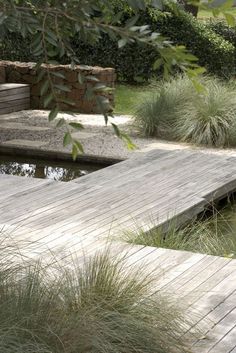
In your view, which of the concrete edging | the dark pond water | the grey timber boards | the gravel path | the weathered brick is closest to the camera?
the dark pond water

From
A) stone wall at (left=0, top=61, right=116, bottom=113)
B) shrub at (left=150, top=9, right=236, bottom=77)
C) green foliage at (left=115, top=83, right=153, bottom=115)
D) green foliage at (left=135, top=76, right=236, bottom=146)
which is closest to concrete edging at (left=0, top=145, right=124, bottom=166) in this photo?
green foliage at (left=135, top=76, right=236, bottom=146)

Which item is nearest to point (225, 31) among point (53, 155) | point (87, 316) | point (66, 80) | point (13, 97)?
point (66, 80)

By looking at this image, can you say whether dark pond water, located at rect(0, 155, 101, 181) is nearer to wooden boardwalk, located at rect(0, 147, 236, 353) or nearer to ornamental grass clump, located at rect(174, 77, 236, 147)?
wooden boardwalk, located at rect(0, 147, 236, 353)

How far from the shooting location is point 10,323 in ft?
11.1

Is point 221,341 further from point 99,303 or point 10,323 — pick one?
point 10,323

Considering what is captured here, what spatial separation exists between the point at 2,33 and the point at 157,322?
6.19 feet

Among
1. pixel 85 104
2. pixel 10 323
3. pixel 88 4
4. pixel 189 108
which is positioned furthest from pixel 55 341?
pixel 85 104

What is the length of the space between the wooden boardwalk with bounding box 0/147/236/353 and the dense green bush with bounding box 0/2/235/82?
708cm

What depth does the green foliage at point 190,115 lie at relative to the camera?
34.9 ft

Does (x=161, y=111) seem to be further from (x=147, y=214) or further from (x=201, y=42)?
(x=201, y=42)

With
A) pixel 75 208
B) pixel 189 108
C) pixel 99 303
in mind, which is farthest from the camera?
pixel 189 108

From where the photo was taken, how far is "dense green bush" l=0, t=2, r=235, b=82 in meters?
16.3

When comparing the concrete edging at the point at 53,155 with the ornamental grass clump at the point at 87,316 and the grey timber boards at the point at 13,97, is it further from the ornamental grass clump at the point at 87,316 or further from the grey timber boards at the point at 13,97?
the ornamental grass clump at the point at 87,316

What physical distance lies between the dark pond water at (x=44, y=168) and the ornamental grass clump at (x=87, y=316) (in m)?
5.07
